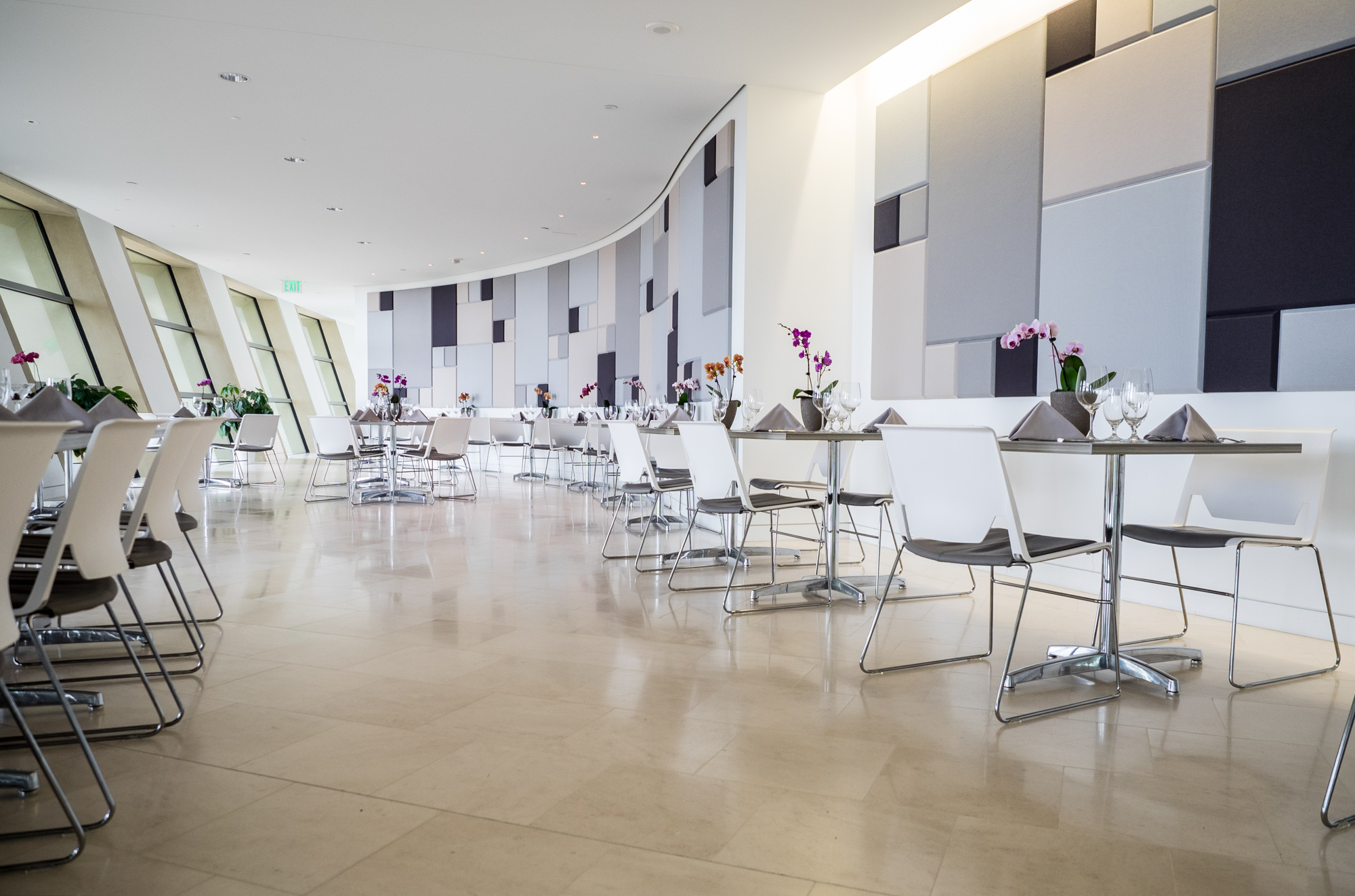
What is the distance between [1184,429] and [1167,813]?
4.84 feet

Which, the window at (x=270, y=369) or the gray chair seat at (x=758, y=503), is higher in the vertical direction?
the window at (x=270, y=369)

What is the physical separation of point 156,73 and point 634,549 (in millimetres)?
4992

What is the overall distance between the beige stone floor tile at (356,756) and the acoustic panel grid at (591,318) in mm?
4633

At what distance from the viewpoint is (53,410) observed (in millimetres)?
3215

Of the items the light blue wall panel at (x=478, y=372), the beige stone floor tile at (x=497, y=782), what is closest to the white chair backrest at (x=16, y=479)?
the beige stone floor tile at (x=497, y=782)

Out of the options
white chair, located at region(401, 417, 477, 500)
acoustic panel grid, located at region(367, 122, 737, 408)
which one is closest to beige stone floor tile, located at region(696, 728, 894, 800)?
acoustic panel grid, located at region(367, 122, 737, 408)

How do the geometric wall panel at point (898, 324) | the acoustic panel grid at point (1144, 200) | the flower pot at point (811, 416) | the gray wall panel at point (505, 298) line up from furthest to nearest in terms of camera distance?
the gray wall panel at point (505, 298) → the geometric wall panel at point (898, 324) → the flower pot at point (811, 416) → the acoustic panel grid at point (1144, 200)

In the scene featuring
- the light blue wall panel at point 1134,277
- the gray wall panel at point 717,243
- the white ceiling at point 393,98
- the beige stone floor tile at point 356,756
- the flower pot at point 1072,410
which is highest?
the white ceiling at point 393,98

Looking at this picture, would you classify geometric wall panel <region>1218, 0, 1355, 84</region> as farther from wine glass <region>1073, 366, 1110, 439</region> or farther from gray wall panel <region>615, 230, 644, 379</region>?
gray wall panel <region>615, 230, 644, 379</region>

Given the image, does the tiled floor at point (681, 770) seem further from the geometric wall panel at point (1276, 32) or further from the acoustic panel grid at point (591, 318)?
the acoustic panel grid at point (591, 318)

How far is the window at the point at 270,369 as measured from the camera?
52.6ft

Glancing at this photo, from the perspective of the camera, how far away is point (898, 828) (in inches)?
66.9

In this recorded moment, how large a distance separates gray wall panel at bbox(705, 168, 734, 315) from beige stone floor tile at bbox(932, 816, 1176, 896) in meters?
5.05

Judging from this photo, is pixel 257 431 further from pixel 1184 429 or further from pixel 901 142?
pixel 1184 429
